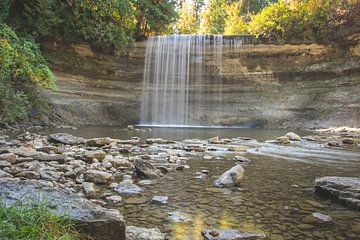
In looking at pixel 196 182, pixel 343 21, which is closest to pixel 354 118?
pixel 343 21

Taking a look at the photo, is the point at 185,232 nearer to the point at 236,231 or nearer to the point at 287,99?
the point at 236,231

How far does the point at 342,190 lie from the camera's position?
12.7 ft

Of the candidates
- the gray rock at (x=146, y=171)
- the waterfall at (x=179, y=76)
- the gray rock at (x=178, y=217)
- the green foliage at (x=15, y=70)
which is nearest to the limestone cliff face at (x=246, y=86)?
the waterfall at (x=179, y=76)

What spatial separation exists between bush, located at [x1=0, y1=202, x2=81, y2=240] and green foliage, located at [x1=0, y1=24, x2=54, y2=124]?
5.78 metres

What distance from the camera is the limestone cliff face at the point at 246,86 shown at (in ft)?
59.6

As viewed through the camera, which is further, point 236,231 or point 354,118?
point 354,118

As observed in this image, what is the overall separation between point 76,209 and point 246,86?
19.2 meters

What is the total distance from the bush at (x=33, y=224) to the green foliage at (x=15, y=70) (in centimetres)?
578

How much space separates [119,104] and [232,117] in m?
6.89

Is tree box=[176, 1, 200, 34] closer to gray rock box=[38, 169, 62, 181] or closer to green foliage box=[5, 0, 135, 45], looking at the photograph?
green foliage box=[5, 0, 135, 45]

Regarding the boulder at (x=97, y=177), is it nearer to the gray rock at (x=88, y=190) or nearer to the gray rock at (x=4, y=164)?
the gray rock at (x=88, y=190)

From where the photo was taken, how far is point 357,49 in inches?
747

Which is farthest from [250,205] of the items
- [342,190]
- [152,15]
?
[152,15]

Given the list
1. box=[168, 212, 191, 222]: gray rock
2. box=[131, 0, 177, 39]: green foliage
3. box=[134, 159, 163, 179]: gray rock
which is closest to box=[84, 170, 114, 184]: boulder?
box=[134, 159, 163, 179]: gray rock
